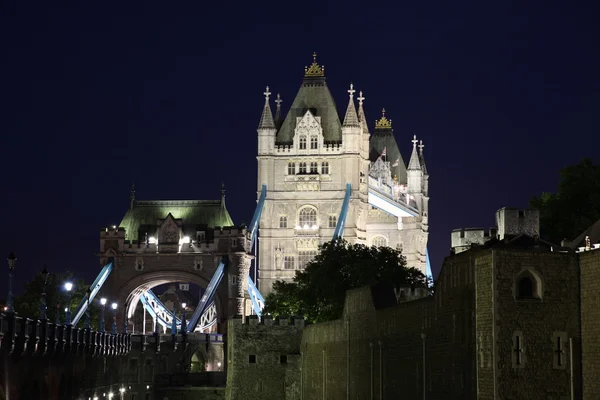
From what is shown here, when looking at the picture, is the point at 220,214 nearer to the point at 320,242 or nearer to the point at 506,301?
the point at 320,242

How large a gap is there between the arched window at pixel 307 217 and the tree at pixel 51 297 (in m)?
20.7

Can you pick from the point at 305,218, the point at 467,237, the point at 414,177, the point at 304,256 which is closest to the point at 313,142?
the point at 305,218

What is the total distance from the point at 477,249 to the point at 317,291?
57.3 metres

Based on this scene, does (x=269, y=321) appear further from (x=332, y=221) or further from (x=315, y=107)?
(x=315, y=107)

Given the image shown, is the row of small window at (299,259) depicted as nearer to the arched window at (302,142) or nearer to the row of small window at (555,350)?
the arched window at (302,142)

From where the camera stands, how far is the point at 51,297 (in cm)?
13488

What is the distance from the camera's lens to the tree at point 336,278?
9400cm

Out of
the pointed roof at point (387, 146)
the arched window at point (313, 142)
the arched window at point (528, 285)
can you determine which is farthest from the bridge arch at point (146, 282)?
the arched window at point (528, 285)

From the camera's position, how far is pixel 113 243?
136250 mm

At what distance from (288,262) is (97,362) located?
59.6 m

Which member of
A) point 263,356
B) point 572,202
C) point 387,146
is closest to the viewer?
point 572,202

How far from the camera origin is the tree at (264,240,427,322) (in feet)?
308

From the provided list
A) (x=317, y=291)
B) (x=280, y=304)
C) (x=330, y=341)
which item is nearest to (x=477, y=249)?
(x=330, y=341)

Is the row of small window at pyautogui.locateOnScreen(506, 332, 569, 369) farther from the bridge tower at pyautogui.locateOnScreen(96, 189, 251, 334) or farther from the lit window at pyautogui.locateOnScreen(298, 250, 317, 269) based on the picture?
the lit window at pyautogui.locateOnScreen(298, 250, 317, 269)
